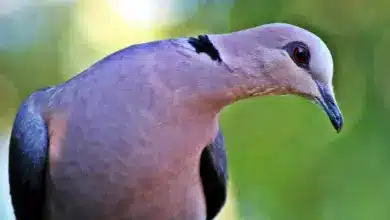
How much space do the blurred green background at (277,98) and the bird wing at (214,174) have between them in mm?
469

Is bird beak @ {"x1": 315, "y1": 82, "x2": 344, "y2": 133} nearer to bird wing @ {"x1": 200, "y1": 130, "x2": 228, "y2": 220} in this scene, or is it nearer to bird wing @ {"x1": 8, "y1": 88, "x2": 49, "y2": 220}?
bird wing @ {"x1": 200, "y1": 130, "x2": 228, "y2": 220}

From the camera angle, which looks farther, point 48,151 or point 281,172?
point 281,172

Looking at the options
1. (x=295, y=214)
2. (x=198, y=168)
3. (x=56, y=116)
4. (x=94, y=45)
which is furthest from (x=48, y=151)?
(x=295, y=214)

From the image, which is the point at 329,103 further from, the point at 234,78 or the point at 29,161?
the point at 29,161

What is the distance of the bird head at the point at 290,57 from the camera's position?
630 millimetres

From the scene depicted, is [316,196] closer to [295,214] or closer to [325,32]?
[295,214]

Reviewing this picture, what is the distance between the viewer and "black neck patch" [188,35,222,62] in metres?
0.64

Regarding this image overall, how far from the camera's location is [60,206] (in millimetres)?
643

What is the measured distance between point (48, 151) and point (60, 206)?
0.06 m

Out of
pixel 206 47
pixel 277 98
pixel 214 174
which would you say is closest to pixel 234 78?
pixel 206 47

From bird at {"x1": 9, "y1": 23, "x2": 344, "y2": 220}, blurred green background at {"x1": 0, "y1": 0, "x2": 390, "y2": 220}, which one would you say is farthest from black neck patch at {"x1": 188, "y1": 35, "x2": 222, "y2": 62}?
blurred green background at {"x1": 0, "y1": 0, "x2": 390, "y2": 220}

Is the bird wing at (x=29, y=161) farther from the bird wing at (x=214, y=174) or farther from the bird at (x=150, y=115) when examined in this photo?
the bird wing at (x=214, y=174)

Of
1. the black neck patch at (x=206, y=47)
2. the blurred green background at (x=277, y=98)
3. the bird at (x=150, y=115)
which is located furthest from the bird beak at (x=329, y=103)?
the blurred green background at (x=277, y=98)

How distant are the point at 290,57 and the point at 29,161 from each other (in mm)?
291
